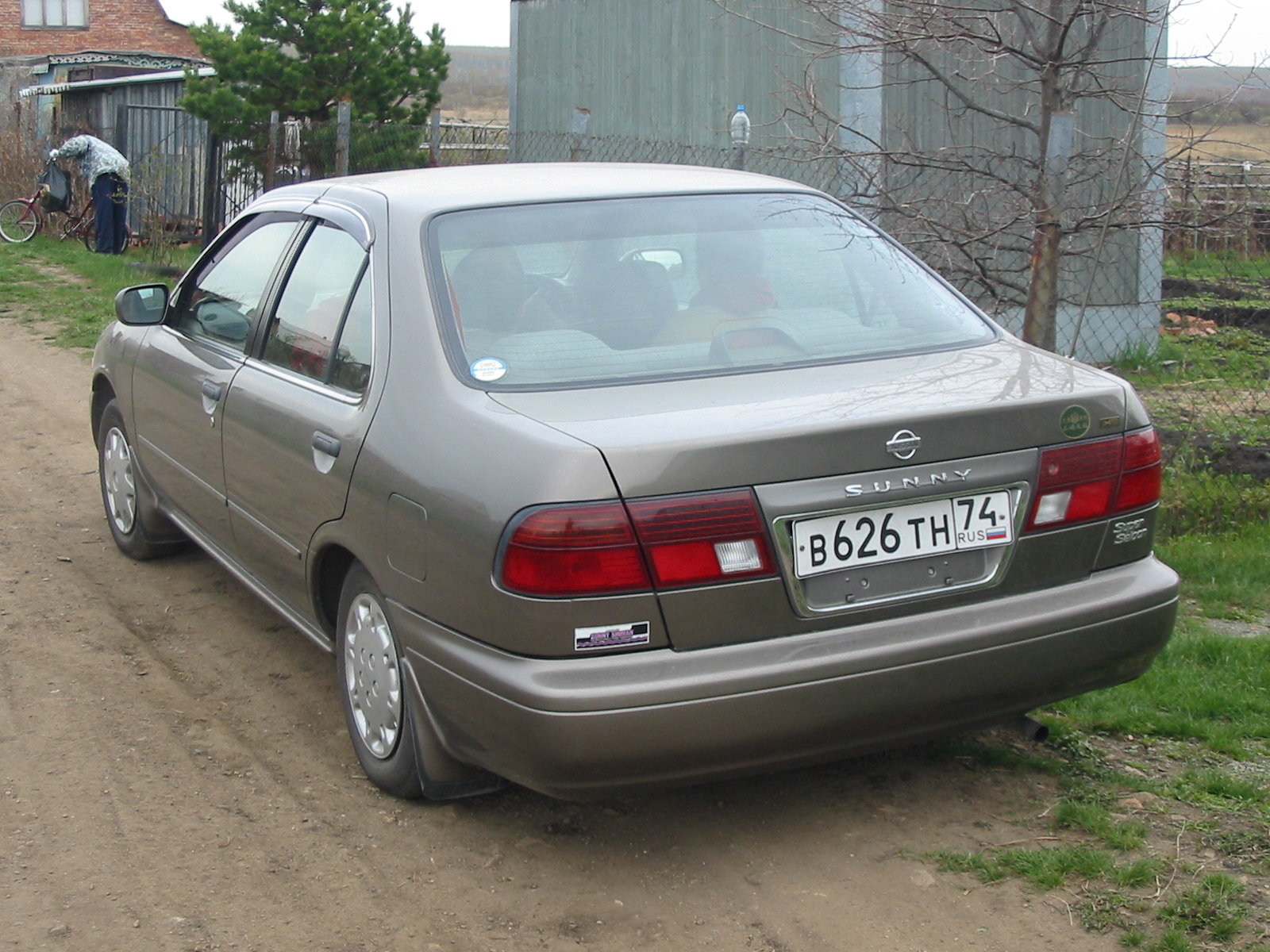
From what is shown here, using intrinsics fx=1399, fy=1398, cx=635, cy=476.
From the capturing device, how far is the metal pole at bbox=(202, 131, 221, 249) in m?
16.9

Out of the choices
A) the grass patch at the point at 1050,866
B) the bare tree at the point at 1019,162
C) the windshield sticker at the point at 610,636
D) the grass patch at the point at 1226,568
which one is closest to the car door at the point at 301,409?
the windshield sticker at the point at 610,636

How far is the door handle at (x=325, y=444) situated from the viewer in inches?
146

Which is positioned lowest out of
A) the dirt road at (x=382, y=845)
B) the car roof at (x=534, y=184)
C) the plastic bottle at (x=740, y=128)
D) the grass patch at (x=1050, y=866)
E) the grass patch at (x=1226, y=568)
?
the dirt road at (x=382, y=845)

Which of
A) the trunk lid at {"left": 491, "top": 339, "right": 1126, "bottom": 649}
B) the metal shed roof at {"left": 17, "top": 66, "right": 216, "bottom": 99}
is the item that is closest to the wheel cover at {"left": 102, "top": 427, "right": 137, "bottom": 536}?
the trunk lid at {"left": 491, "top": 339, "right": 1126, "bottom": 649}

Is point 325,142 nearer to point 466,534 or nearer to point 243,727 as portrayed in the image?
point 243,727

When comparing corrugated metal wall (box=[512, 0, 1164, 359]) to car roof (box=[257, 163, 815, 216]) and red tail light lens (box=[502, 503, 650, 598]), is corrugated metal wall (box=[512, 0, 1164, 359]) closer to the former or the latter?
car roof (box=[257, 163, 815, 216])

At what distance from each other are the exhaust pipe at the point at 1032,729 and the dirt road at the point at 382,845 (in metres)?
0.19

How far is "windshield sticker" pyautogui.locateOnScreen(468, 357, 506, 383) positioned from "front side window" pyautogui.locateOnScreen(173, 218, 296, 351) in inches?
54.0

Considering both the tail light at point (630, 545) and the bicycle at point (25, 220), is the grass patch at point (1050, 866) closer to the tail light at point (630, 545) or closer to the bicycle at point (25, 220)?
the tail light at point (630, 545)

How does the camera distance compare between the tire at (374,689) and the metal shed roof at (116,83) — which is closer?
the tire at (374,689)

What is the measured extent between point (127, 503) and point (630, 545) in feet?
12.0

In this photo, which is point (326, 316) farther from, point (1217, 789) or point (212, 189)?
point (212, 189)

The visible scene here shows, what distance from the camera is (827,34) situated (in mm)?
6613

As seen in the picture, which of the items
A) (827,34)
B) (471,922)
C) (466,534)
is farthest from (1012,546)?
(827,34)
